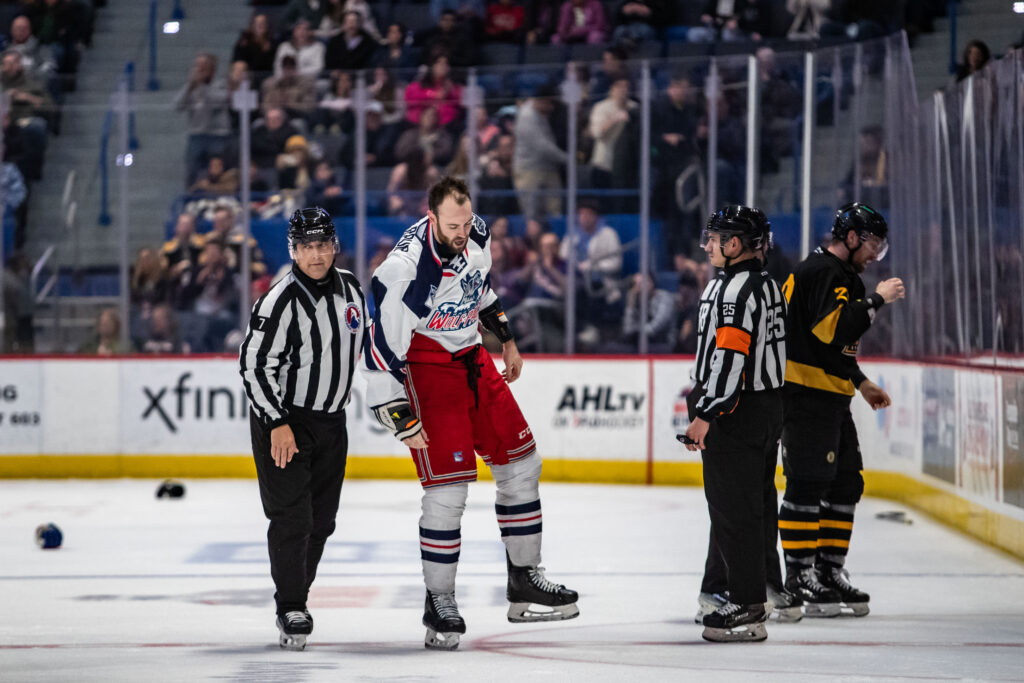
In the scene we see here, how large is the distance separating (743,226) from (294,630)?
1.96 metres

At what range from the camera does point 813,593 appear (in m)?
5.29

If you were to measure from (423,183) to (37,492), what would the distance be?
3.49 metres

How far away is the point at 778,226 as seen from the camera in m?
10.0

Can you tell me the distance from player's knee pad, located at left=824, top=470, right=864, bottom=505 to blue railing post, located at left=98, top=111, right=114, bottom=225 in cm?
718

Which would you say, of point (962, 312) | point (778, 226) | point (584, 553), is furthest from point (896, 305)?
point (584, 553)

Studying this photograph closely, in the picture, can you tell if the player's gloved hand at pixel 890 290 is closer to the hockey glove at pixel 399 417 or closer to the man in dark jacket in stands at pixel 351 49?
the hockey glove at pixel 399 417

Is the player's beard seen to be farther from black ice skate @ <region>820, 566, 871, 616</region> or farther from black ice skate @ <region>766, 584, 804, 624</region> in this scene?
black ice skate @ <region>820, 566, 871, 616</region>

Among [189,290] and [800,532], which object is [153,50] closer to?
[189,290]

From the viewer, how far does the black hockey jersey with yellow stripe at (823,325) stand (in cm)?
522

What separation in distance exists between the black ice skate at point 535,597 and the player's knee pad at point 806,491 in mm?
960

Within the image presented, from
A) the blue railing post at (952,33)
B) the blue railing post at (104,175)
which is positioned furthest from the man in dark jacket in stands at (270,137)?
the blue railing post at (952,33)

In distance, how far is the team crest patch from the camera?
15.8 ft

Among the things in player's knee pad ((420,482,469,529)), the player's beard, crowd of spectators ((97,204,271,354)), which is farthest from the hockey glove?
crowd of spectators ((97,204,271,354))

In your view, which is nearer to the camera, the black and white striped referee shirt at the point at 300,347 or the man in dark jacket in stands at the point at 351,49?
the black and white striped referee shirt at the point at 300,347
